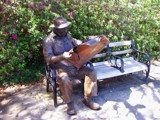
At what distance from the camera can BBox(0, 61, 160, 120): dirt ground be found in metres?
4.19

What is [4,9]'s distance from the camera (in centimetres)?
504

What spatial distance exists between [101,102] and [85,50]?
3.69 feet

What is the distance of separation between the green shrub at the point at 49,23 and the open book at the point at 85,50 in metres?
1.25

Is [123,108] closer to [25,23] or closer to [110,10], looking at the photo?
[25,23]

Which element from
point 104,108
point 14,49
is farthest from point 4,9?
point 104,108

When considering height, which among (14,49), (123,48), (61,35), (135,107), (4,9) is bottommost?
(135,107)

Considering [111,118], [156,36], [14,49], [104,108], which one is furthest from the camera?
[156,36]

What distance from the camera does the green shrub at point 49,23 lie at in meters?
5.07

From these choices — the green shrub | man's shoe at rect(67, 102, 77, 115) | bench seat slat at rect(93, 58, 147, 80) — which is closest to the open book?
bench seat slat at rect(93, 58, 147, 80)

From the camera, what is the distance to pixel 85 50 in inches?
167

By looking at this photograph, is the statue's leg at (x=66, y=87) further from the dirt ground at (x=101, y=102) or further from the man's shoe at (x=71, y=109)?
the dirt ground at (x=101, y=102)

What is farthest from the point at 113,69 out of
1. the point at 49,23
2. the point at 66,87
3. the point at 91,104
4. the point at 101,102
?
the point at 49,23

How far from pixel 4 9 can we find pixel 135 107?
3378 millimetres

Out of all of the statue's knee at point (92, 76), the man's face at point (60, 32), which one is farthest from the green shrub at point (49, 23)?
the statue's knee at point (92, 76)
